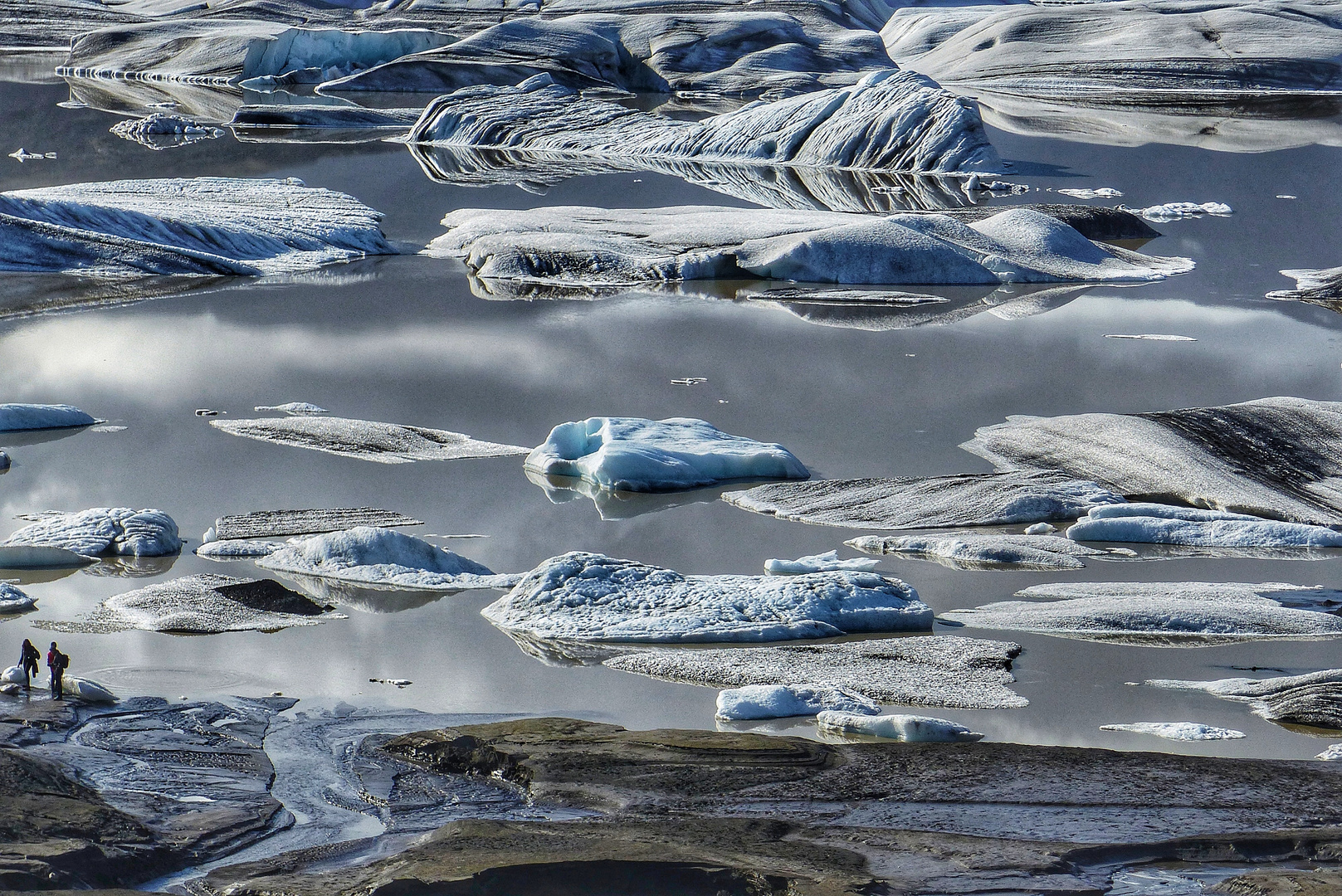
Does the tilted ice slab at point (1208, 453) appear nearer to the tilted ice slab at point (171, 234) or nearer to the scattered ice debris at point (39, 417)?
the scattered ice debris at point (39, 417)

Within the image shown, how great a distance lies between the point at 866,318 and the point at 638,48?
89.8 feet

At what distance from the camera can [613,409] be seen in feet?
30.9

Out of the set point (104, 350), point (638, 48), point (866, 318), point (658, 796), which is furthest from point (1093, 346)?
point (638, 48)

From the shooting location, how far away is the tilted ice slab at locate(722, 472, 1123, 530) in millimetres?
7336

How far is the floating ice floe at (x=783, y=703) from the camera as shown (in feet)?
16.1

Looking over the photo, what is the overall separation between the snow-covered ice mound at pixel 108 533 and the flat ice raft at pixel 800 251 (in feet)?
24.2

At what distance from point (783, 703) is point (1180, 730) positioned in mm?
1269

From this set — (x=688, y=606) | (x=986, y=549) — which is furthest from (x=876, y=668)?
(x=986, y=549)

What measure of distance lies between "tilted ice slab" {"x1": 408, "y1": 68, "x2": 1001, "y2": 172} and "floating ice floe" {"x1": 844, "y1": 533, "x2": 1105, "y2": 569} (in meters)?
14.9

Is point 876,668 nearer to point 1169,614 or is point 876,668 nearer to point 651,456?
point 1169,614

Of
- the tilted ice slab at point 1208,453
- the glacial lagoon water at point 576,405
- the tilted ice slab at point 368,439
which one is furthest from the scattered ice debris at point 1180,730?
the tilted ice slab at point 368,439

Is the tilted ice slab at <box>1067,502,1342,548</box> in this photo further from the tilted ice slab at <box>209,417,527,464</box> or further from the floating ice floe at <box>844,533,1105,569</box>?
the tilted ice slab at <box>209,417,527,464</box>

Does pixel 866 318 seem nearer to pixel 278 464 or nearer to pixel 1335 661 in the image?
pixel 278 464

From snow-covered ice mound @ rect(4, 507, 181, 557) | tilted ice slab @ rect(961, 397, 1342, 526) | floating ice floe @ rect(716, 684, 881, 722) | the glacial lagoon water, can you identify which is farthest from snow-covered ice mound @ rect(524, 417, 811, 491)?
floating ice floe @ rect(716, 684, 881, 722)
